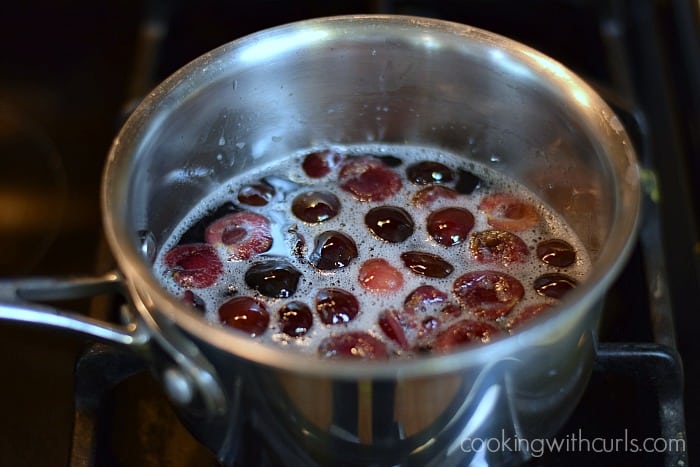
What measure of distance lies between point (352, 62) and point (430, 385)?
376mm

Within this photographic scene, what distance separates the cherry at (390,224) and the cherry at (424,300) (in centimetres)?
8

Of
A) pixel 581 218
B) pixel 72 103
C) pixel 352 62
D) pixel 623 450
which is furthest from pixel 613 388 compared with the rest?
pixel 72 103

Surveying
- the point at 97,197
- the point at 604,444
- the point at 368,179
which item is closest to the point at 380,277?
the point at 368,179

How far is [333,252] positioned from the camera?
755 mm

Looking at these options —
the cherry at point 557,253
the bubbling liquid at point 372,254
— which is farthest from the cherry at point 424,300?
the cherry at point 557,253

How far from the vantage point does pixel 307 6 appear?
3.78ft

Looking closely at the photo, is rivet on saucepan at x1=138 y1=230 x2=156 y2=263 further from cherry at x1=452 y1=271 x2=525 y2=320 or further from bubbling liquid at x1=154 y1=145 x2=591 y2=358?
cherry at x1=452 y1=271 x2=525 y2=320

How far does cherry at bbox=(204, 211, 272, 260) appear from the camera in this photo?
0.78 metres

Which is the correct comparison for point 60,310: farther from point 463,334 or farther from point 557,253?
point 557,253

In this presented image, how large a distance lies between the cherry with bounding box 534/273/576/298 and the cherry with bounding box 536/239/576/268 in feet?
0.08

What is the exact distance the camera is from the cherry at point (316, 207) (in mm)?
806

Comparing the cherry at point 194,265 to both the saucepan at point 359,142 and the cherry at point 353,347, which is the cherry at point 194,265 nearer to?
the saucepan at point 359,142

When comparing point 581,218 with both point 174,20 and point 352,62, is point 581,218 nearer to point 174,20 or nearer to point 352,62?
point 352,62

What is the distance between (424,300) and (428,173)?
0.61 feet
